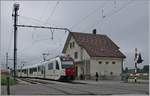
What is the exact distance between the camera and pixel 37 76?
64062mm

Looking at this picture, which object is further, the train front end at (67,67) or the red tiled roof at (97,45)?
the red tiled roof at (97,45)

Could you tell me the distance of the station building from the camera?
65250 millimetres

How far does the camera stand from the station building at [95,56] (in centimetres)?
6525

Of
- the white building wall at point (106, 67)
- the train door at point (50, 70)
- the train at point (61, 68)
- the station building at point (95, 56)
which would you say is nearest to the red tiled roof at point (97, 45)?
the station building at point (95, 56)

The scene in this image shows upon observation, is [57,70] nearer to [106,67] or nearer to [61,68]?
[61,68]

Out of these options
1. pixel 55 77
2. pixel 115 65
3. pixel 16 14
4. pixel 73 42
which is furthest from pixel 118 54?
pixel 16 14

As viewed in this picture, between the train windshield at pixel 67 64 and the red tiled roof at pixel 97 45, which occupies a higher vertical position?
the red tiled roof at pixel 97 45

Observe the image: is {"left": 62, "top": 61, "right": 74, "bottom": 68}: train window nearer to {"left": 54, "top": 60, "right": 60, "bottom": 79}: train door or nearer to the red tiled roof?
{"left": 54, "top": 60, "right": 60, "bottom": 79}: train door

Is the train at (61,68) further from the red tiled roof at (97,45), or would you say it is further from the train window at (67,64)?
the red tiled roof at (97,45)

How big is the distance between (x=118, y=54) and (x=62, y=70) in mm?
23905

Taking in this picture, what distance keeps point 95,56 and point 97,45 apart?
5.44 metres

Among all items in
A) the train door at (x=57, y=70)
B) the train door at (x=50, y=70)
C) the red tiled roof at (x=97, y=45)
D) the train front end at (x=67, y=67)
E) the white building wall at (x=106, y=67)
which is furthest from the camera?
the red tiled roof at (x=97, y=45)

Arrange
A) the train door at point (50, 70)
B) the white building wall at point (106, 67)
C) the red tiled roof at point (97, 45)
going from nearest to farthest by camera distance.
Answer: the train door at point (50, 70) < the white building wall at point (106, 67) < the red tiled roof at point (97, 45)

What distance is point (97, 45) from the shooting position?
230ft
